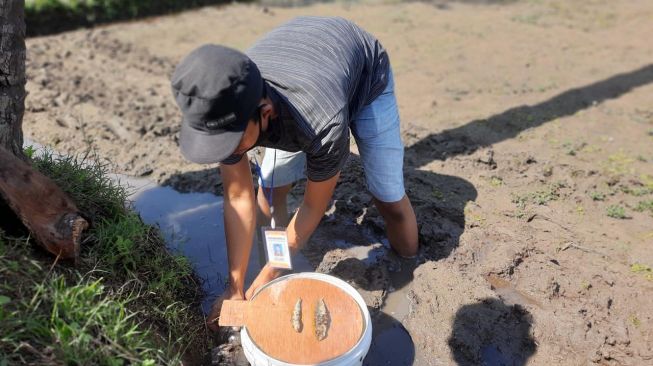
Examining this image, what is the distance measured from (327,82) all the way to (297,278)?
2.91 ft

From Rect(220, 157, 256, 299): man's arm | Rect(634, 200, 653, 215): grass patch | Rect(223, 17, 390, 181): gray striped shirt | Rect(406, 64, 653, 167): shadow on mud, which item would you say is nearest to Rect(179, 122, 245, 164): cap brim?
Rect(223, 17, 390, 181): gray striped shirt

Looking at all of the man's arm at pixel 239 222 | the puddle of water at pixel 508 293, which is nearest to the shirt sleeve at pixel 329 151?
the man's arm at pixel 239 222

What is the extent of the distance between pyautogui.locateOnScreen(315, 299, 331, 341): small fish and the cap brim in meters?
0.79

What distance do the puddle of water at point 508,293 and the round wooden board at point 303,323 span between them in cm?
129

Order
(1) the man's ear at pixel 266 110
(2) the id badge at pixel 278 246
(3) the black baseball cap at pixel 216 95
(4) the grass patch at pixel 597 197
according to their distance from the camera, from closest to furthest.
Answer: (3) the black baseball cap at pixel 216 95 < (1) the man's ear at pixel 266 110 < (2) the id badge at pixel 278 246 < (4) the grass patch at pixel 597 197

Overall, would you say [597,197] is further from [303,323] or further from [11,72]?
[11,72]

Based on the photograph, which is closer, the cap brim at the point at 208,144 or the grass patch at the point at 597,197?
the cap brim at the point at 208,144

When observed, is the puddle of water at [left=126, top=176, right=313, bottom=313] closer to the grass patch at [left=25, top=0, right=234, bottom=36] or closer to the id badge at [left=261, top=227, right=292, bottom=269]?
the id badge at [left=261, top=227, right=292, bottom=269]

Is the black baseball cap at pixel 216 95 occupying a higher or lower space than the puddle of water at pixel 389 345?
higher

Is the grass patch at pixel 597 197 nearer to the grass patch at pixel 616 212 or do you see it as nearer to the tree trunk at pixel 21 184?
the grass patch at pixel 616 212

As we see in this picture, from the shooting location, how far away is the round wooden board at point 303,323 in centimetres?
212

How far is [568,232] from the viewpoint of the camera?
364cm

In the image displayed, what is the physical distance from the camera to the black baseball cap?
5.85ft

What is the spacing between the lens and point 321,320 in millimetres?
2238
